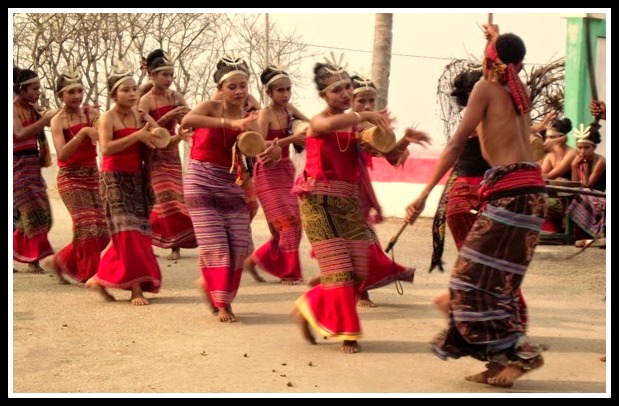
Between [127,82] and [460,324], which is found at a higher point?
[127,82]

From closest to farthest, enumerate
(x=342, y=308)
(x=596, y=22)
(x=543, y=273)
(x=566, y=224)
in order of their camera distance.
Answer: (x=342, y=308), (x=543, y=273), (x=566, y=224), (x=596, y=22)

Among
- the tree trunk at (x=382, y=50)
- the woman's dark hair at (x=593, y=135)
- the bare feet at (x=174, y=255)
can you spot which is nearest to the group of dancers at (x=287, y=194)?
the bare feet at (x=174, y=255)

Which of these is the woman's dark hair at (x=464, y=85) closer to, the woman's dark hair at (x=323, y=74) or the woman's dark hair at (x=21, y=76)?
the woman's dark hair at (x=323, y=74)

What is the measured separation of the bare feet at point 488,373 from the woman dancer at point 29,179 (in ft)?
19.5

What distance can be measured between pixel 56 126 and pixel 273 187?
193cm

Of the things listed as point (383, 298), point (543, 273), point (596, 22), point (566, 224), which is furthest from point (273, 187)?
point (596, 22)

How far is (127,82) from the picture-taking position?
1023 cm

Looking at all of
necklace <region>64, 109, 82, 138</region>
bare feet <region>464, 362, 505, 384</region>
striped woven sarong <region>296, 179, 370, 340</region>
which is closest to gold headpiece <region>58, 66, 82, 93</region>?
necklace <region>64, 109, 82, 138</region>

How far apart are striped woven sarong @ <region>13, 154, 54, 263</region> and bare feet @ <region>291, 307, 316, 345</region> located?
4.45 meters

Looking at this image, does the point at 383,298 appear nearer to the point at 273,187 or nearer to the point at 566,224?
the point at 273,187

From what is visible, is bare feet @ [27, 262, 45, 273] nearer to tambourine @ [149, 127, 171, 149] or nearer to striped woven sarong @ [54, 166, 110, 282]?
striped woven sarong @ [54, 166, 110, 282]

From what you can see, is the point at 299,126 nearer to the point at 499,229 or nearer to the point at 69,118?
the point at 69,118

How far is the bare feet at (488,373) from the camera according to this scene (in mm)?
6949

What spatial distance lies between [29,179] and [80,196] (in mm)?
1021
